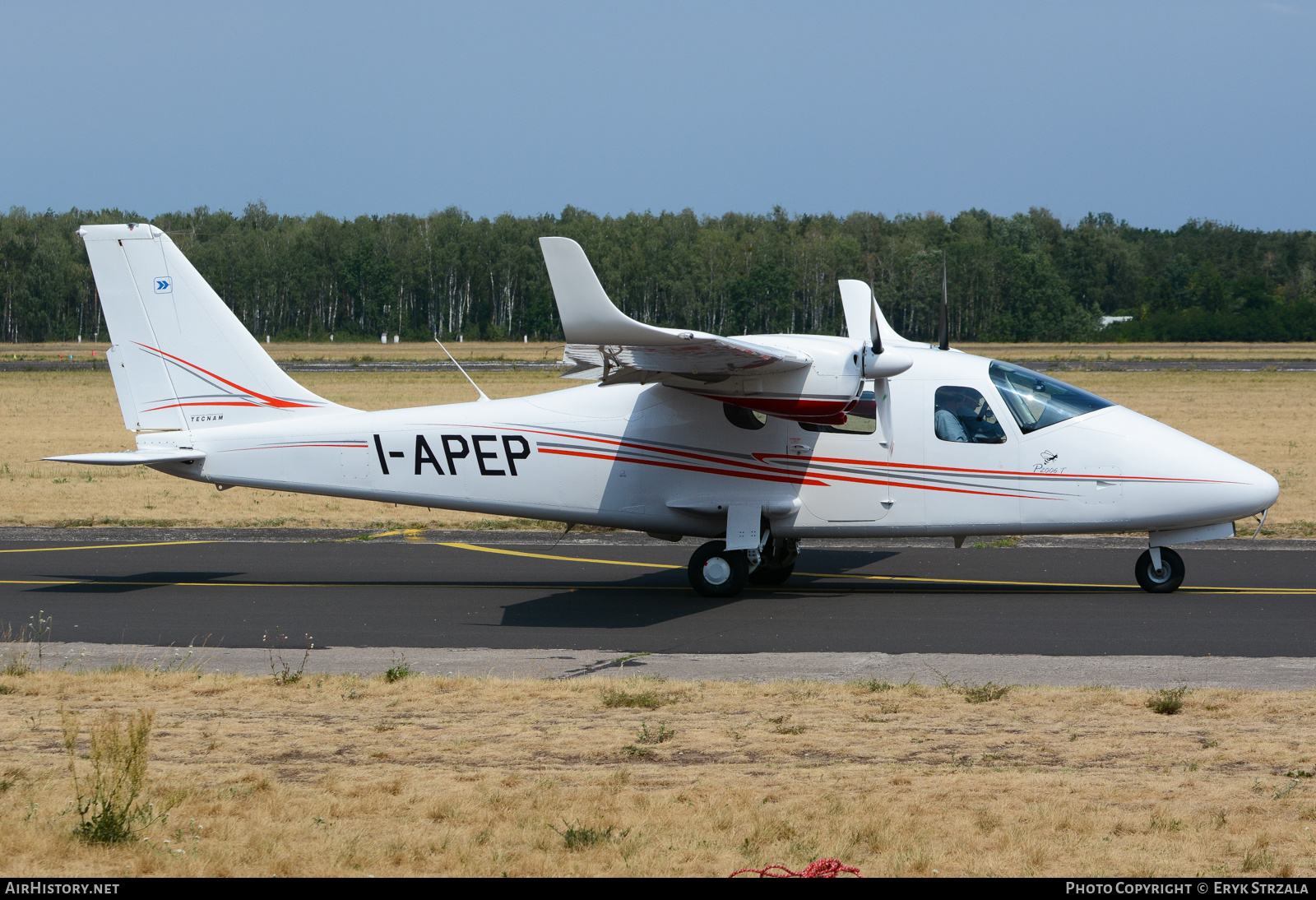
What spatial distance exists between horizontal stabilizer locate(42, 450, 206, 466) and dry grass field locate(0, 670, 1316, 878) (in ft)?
15.5

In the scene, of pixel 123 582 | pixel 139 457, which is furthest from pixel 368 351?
pixel 139 457

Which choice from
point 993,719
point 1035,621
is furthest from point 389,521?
point 993,719

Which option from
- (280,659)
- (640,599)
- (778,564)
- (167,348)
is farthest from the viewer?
(167,348)

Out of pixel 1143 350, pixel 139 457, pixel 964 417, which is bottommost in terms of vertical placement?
pixel 139 457

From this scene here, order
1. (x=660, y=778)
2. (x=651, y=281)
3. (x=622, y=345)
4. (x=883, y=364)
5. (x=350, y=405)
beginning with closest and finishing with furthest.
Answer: (x=660, y=778) < (x=622, y=345) < (x=883, y=364) < (x=350, y=405) < (x=651, y=281)

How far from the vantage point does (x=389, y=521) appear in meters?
22.2

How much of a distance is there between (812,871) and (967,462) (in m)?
9.34

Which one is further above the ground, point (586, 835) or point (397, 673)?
point (586, 835)

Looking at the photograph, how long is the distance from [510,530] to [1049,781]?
573 inches

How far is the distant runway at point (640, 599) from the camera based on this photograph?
12.5 meters

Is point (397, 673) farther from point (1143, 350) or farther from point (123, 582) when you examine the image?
point (1143, 350)

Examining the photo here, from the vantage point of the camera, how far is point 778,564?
52.2ft

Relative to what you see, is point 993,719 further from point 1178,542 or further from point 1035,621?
point 1178,542

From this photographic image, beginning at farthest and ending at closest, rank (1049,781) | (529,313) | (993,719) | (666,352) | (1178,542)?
(529,313) → (1178,542) → (666,352) → (993,719) → (1049,781)
